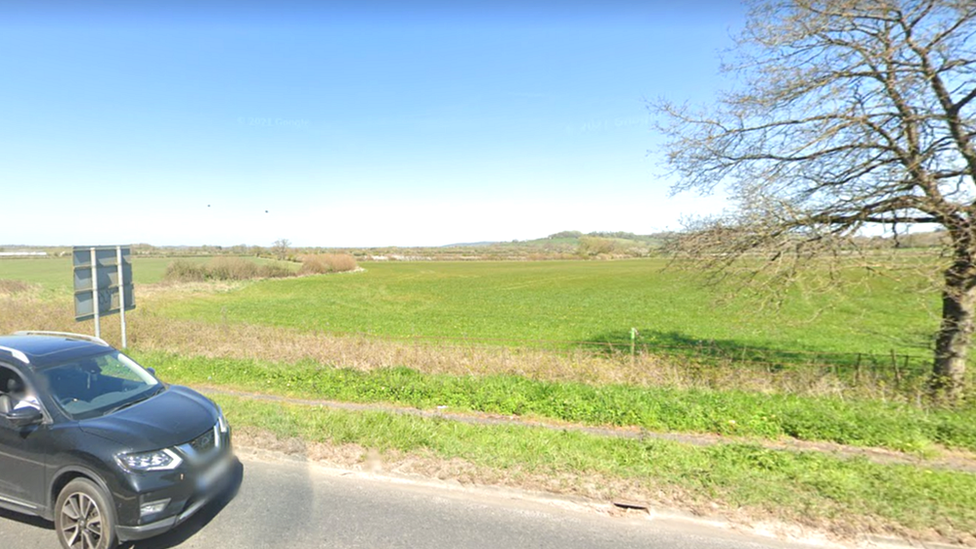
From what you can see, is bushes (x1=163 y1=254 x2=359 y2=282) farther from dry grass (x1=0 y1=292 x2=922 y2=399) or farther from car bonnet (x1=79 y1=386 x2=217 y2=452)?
car bonnet (x1=79 y1=386 x2=217 y2=452)

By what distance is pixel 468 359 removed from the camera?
31.4ft

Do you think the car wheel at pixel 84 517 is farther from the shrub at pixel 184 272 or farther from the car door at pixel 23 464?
the shrub at pixel 184 272

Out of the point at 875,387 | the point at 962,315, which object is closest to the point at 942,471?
the point at 875,387

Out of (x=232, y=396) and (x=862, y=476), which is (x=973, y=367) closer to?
(x=862, y=476)

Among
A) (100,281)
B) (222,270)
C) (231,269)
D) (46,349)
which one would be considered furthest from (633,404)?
(231,269)

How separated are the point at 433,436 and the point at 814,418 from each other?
18.9 feet

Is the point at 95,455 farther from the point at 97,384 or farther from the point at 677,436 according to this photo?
the point at 677,436

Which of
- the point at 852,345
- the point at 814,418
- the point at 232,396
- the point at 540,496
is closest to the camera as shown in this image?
the point at 540,496

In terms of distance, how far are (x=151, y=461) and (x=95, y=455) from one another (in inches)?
15.4

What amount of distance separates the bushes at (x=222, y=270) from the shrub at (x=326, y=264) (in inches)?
227

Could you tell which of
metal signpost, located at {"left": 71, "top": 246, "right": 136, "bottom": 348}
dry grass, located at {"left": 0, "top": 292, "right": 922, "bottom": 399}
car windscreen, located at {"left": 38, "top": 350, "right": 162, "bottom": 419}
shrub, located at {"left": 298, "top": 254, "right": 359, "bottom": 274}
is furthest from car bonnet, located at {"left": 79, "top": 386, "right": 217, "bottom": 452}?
shrub, located at {"left": 298, "top": 254, "right": 359, "bottom": 274}

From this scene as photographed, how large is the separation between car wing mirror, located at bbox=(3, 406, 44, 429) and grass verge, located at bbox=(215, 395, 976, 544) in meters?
2.43

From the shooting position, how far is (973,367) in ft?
27.5

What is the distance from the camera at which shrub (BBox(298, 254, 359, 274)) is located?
6925 centimetres
